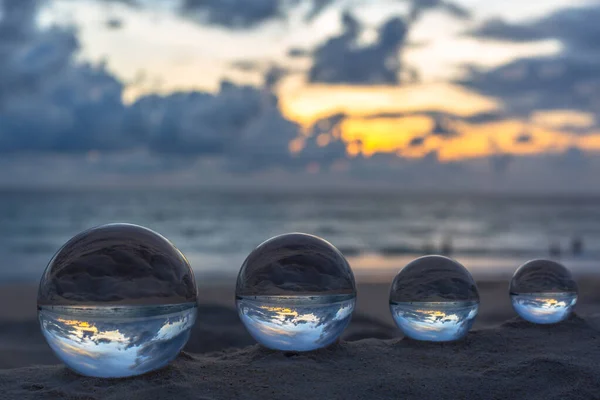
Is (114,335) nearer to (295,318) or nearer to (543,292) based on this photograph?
(295,318)

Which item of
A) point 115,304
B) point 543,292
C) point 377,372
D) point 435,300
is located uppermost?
point 115,304

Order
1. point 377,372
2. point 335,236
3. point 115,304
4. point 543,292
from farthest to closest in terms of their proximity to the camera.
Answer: point 335,236
point 543,292
point 377,372
point 115,304

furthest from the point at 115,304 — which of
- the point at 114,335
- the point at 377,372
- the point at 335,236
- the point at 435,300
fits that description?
the point at 335,236

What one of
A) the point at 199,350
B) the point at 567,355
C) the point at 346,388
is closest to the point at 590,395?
the point at 567,355

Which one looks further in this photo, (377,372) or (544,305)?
(544,305)

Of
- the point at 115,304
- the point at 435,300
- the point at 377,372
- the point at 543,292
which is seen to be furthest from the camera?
the point at 543,292

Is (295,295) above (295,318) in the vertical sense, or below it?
above

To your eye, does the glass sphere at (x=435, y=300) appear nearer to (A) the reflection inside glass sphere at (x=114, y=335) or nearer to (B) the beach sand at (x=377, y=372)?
(B) the beach sand at (x=377, y=372)

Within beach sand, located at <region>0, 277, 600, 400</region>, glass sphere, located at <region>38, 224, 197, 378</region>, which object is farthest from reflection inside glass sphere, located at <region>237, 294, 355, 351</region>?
glass sphere, located at <region>38, 224, 197, 378</region>

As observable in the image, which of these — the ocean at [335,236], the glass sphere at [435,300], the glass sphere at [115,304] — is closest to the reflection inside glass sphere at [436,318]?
the glass sphere at [435,300]
